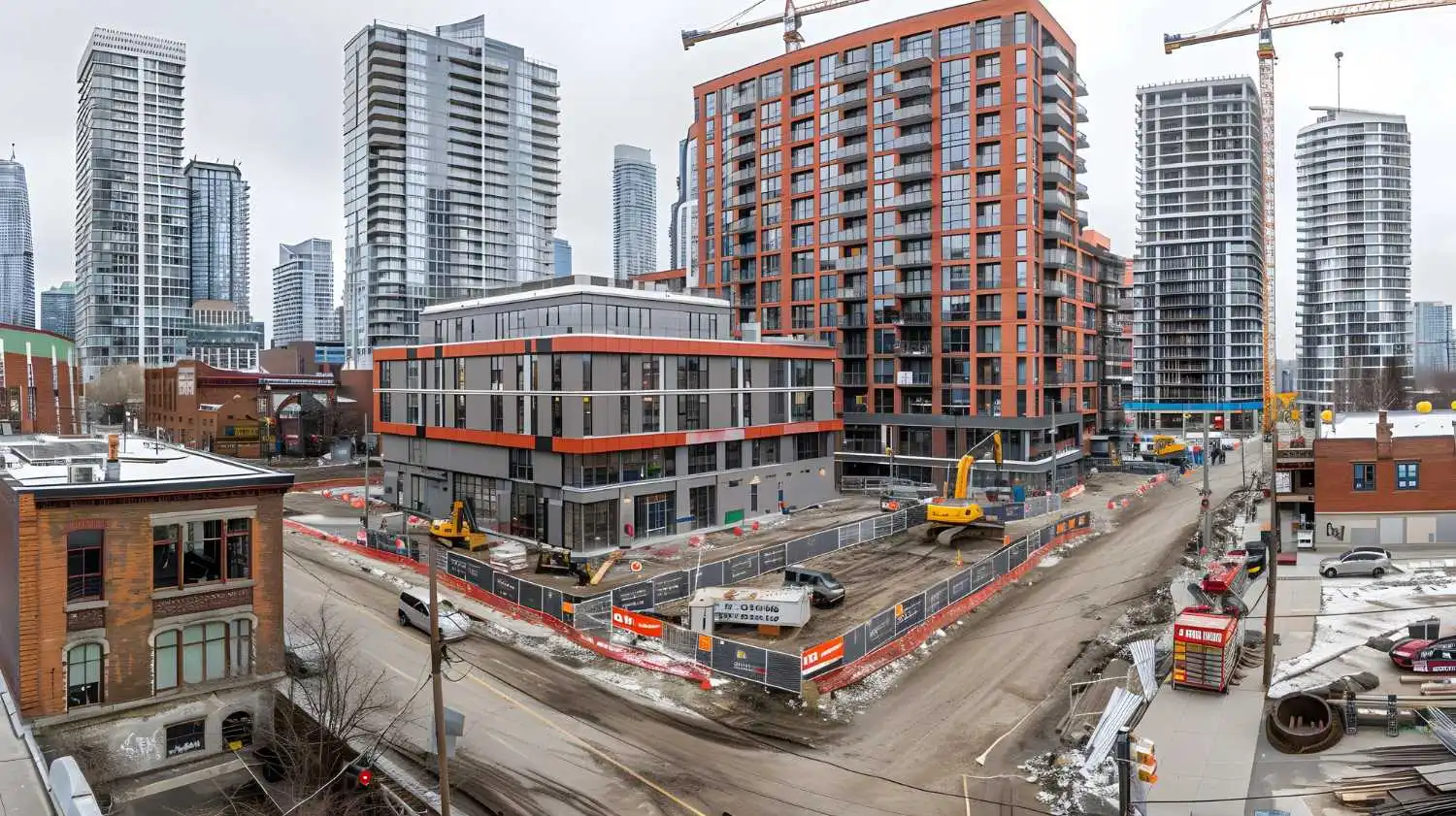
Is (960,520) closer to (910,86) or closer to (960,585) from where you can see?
(960,585)

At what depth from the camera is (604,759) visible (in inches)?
928

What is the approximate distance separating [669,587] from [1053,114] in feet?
190

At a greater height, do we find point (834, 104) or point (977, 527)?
point (834, 104)

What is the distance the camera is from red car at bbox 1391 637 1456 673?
27094 millimetres

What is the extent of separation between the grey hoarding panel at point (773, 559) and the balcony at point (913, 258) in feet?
128

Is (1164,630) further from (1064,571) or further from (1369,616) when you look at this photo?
(1064,571)

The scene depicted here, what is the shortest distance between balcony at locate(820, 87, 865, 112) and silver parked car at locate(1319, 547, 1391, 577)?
54.3m

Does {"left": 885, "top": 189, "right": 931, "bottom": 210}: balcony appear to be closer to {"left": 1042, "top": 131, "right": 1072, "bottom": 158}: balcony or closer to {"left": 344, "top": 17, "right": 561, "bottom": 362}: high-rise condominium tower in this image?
{"left": 1042, "top": 131, "right": 1072, "bottom": 158}: balcony

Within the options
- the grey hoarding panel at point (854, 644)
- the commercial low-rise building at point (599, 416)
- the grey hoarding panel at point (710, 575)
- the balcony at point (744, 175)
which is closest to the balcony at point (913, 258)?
the commercial low-rise building at point (599, 416)

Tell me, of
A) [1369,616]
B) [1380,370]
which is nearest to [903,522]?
[1369,616]

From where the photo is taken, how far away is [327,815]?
20812mm

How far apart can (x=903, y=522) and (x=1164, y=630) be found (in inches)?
881

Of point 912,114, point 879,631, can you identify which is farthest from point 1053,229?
point 879,631

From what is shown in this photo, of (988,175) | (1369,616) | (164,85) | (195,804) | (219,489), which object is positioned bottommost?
(195,804)
